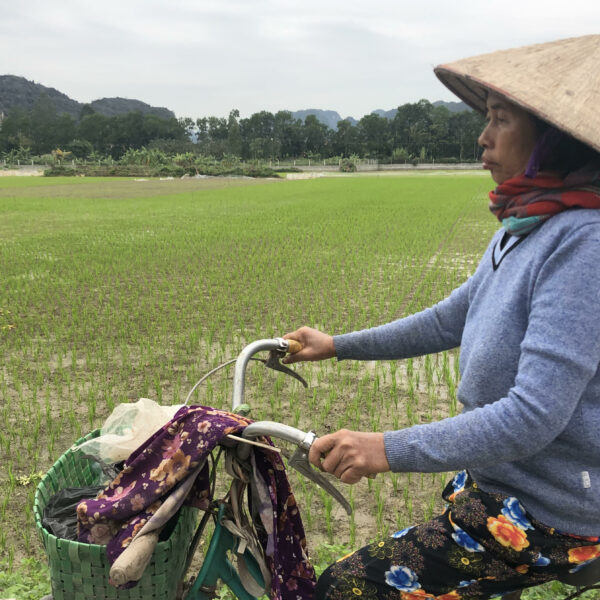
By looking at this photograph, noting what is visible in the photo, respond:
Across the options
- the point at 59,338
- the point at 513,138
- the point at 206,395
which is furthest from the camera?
the point at 59,338

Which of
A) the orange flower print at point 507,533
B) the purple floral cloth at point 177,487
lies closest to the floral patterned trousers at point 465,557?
the orange flower print at point 507,533

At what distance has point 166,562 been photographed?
1.13 metres

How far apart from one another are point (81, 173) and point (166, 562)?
50.4 m

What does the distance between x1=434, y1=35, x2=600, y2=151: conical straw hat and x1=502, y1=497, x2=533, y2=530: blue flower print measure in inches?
26.7

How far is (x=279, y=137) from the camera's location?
274ft

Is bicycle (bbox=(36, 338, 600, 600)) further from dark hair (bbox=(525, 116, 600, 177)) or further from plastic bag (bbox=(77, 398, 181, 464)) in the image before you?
dark hair (bbox=(525, 116, 600, 177))

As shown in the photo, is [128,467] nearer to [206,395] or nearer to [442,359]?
[206,395]

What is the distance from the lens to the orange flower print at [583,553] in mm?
1138

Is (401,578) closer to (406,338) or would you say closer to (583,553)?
(583,553)

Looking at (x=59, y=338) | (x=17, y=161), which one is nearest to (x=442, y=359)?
(x=59, y=338)

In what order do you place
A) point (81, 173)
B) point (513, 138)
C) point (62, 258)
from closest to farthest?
point (513, 138)
point (62, 258)
point (81, 173)

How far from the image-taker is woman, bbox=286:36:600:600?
1.00 m

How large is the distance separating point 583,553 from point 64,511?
107 centimetres

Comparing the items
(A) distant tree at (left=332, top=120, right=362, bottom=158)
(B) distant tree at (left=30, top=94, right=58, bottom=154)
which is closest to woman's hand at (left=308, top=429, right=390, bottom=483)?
(A) distant tree at (left=332, top=120, right=362, bottom=158)
